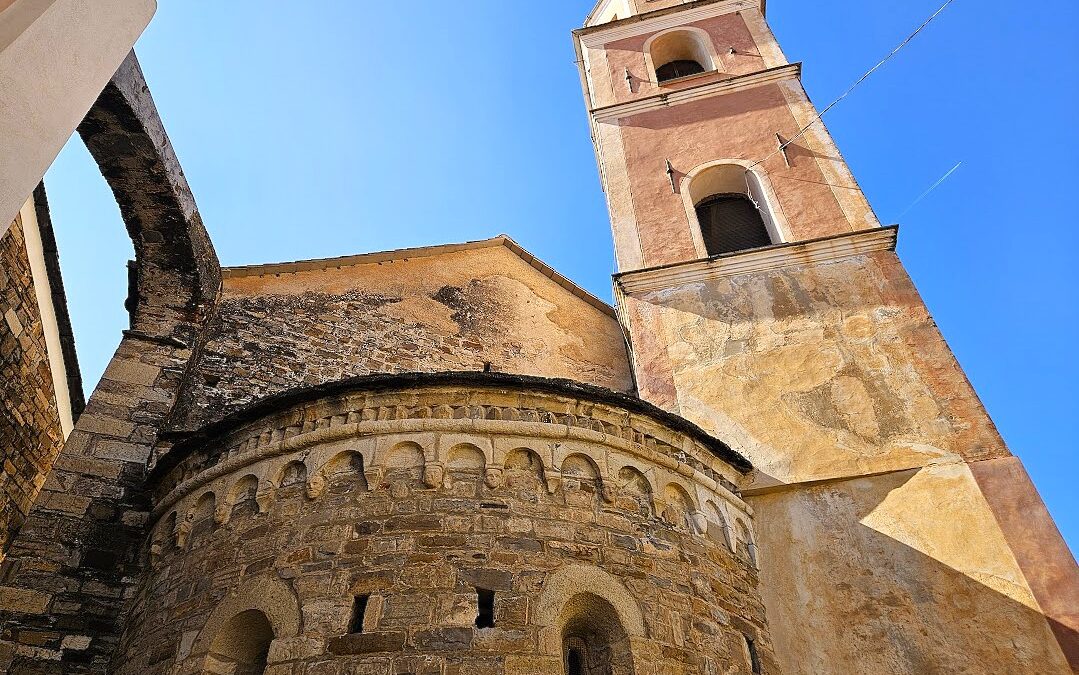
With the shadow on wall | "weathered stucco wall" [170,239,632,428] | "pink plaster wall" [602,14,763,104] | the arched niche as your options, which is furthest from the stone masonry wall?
"pink plaster wall" [602,14,763,104]

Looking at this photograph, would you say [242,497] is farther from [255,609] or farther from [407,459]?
[407,459]

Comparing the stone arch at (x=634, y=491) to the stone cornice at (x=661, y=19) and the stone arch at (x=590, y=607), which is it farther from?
the stone cornice at (x=661, y=19)

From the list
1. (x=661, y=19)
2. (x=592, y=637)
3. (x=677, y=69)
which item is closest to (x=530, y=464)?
(x=592, y=637)

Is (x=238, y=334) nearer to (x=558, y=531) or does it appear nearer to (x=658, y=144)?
(x=558, y=531)

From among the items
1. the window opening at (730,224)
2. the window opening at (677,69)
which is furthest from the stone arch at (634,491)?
the window opening at (677,69)

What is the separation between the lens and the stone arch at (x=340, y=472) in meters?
4.24

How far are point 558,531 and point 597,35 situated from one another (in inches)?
398

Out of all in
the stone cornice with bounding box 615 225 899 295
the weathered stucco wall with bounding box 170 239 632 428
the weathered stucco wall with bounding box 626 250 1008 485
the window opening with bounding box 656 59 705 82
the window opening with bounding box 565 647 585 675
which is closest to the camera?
the window opening with bounding box 565 647 585 675

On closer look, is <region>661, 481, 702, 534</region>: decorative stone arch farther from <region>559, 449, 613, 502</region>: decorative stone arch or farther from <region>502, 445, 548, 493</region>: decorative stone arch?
<region>502, 445, 548, 493</region>: decorative stone arch

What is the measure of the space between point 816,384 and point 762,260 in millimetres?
1760

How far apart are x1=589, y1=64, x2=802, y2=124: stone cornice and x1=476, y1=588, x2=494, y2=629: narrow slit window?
25.5 feet

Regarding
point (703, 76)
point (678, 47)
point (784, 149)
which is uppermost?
point (678, 47)

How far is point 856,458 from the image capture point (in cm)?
567

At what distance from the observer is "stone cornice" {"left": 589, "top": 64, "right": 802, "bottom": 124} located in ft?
32.0
